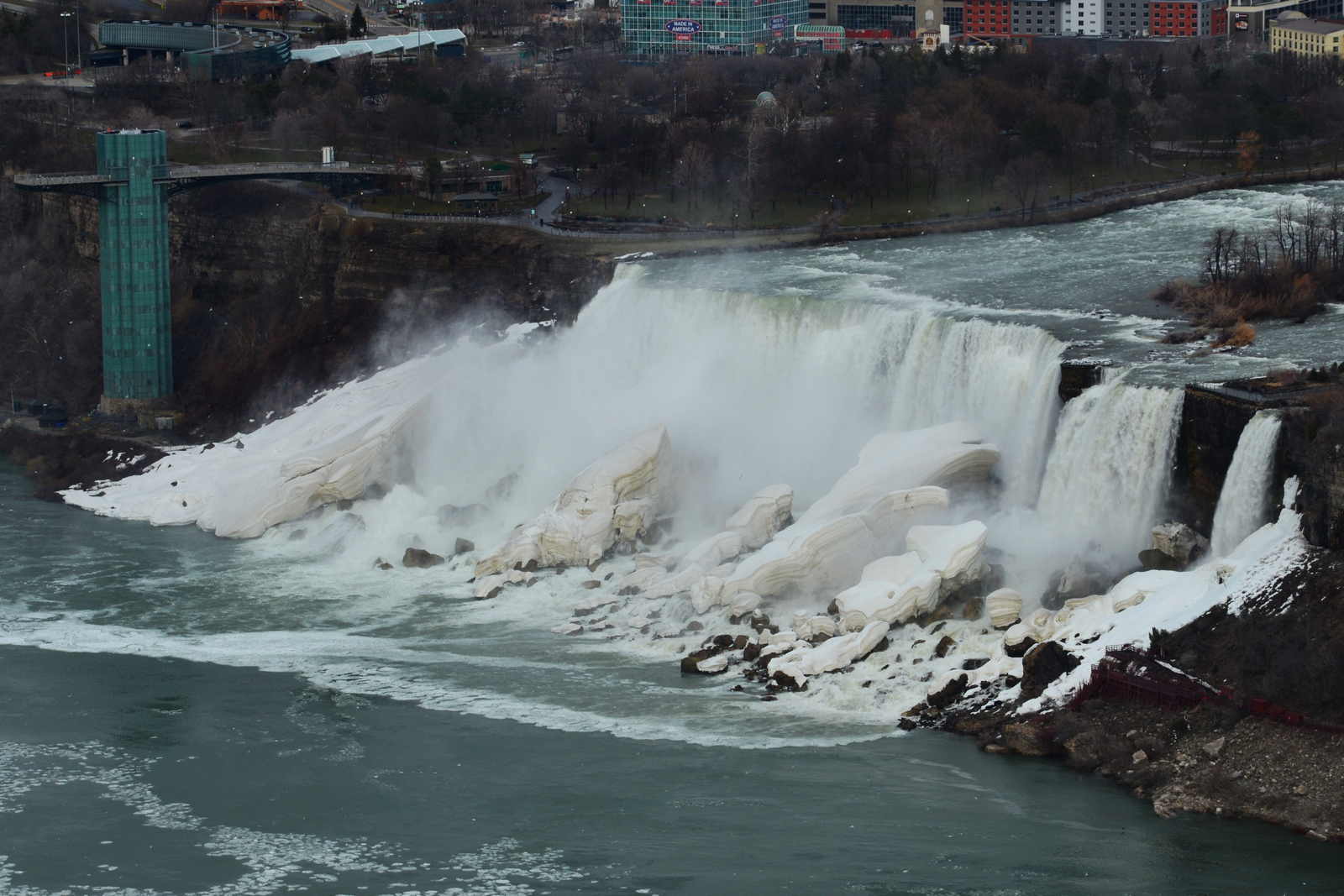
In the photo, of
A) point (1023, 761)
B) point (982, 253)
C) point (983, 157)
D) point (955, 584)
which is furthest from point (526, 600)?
point (983, 157)

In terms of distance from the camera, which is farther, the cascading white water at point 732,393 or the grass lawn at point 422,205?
the grass lawn at point 422,205

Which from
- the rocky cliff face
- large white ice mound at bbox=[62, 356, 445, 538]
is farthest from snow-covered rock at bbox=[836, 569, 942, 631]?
the rocky cliff face

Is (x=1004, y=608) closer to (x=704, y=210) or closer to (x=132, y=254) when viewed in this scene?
(x=704, y=210)

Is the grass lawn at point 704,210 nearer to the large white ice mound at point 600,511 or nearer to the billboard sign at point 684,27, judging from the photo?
the large white ice mound at point 600,511

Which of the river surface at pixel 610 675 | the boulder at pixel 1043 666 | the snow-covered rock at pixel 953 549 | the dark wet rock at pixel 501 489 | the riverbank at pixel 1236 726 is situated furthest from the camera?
the dark wet rock at pixel 501 489

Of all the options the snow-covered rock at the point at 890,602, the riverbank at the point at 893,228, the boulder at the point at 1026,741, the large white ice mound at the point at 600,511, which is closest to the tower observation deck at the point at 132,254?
the riverbank at the point at 893,228

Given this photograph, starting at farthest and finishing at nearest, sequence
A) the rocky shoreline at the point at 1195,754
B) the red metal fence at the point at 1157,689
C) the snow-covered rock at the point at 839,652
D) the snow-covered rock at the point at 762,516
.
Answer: the snow-covered rock at the point at 762,516, the snow-covered rock at the point at 839,652, the red metal fence at the point at 1157,689, the rocky shoreline at the point at 1195,754

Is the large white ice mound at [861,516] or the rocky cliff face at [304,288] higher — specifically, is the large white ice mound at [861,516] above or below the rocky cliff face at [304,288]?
below
